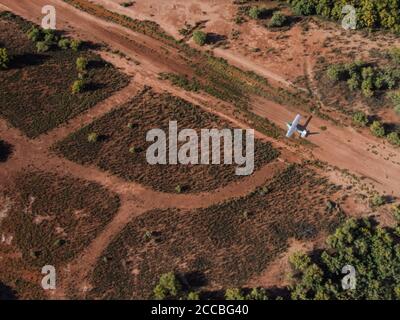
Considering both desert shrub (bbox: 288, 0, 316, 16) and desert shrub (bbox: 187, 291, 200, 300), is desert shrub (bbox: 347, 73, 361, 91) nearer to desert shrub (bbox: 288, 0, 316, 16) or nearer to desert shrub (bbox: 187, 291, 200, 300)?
desert shrub (bbox: 288, 0, 316, 16)

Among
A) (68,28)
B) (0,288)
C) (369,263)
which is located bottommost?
(0,288)

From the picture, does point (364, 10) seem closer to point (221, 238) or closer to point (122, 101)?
point (122, 101)

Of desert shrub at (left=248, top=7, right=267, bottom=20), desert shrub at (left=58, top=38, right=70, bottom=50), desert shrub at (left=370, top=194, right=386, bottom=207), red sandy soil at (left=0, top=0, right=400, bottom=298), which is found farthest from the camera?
desert shrub at (left=248, top=7, right=267, bottom=20)

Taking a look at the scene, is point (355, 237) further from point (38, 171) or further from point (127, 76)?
point (38, 171)

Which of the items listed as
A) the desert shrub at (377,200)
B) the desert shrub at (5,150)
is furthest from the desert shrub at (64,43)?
the desert shrub at (377,200)

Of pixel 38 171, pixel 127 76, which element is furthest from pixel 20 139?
pixel 127 76

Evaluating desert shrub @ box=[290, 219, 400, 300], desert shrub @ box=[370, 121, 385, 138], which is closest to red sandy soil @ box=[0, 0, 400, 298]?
desert shrub @ box=[370, 121, 385, 138]
